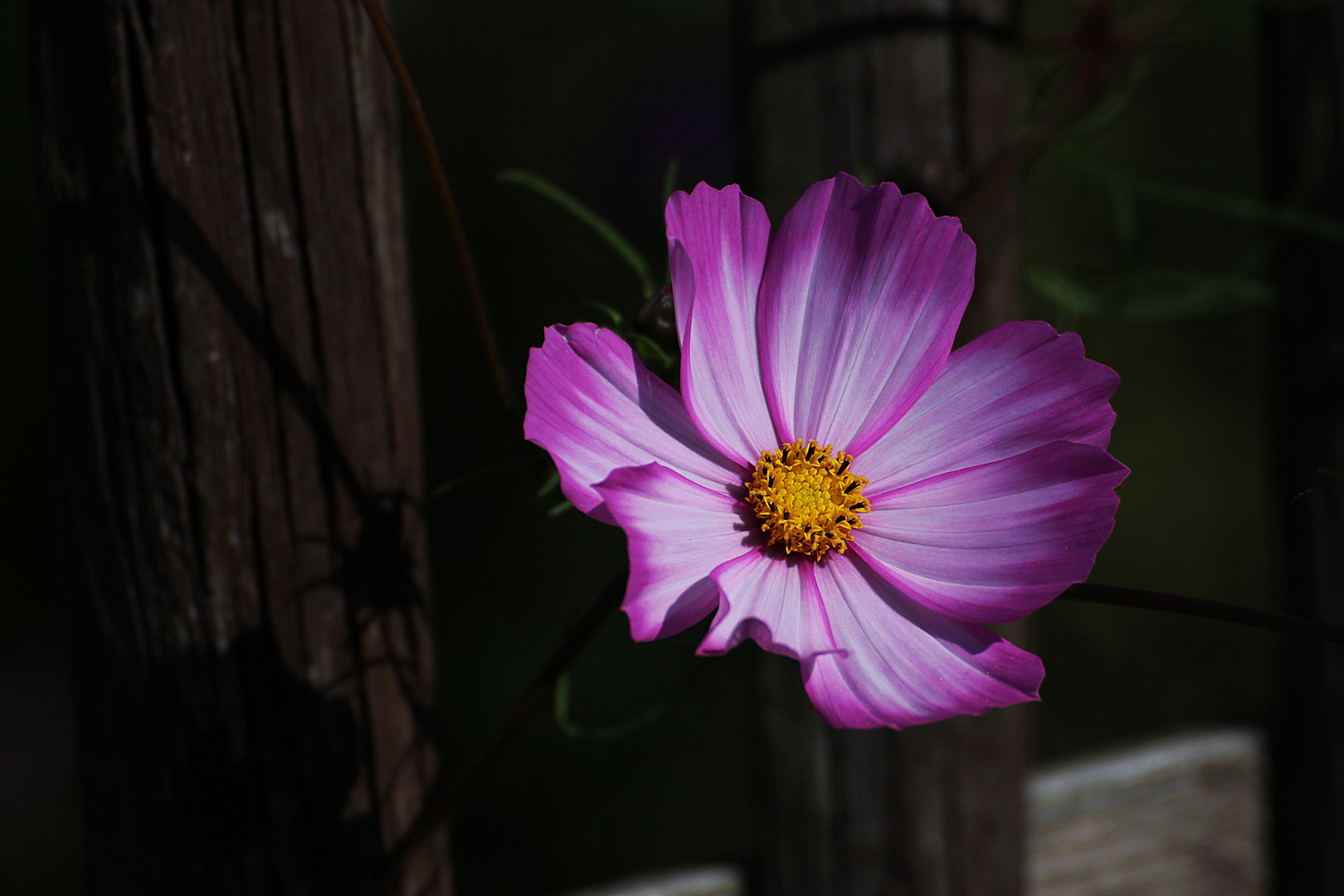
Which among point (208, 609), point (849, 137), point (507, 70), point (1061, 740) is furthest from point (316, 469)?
point (1061, 740)

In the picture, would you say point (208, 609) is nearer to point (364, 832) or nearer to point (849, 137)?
point (364, 832)

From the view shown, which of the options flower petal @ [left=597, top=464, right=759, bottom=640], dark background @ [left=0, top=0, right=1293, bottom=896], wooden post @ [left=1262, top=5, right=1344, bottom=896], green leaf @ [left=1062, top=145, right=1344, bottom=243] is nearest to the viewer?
flower petal @ [left=597, top=464, right=759, bottom=640]

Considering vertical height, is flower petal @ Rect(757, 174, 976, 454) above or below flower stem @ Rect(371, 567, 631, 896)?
above

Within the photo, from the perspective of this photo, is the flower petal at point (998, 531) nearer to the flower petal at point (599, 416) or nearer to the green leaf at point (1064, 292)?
the flower petal at point (599, 416)

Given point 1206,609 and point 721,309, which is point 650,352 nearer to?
point 721,309

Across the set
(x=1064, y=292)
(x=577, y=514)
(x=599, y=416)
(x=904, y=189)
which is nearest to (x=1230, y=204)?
(x=1064, y=292)

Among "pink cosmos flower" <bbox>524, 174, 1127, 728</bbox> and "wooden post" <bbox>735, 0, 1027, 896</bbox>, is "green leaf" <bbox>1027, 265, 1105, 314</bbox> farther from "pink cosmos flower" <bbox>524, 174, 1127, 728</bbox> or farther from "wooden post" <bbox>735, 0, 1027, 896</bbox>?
"pink cosmos flower" <bbox>524, 174, 1127, 728</bbox>

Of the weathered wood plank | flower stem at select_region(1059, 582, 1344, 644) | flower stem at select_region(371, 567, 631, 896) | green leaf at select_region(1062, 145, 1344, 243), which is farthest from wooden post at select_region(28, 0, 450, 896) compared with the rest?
the weathered wood plank

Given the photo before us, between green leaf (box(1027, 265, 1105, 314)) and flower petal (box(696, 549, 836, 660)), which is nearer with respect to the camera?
flower petal (box(696, 549, 836, 660))
